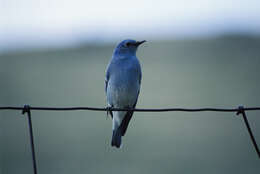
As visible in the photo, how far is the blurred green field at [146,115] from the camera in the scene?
40.5 feet

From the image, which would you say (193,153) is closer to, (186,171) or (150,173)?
(186,171)

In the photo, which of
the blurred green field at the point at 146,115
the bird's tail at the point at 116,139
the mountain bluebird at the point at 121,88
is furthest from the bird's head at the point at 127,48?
the blurred green field at the point at 146,115

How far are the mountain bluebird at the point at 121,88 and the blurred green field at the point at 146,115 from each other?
4010 millimetres

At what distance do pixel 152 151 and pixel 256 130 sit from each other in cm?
301

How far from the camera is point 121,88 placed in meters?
7.40

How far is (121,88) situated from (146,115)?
845 centimetres

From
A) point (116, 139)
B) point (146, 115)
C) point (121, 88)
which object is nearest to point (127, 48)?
point (121, 88)

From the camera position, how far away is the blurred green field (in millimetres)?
12336

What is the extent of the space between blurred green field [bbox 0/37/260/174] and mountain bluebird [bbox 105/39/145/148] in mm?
4010

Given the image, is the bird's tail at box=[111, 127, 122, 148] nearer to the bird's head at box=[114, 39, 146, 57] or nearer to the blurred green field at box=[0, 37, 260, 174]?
the bird's head at box=[114, 39, 146, 57]

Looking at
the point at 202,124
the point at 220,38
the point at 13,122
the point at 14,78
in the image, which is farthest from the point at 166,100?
the point at 220,38

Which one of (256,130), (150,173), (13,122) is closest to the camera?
(150,173)

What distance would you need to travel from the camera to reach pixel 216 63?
2303cm

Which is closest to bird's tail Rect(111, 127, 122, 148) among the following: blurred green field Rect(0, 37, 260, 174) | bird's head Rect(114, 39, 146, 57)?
bird's head Rect(114, 39, 146, 57)
